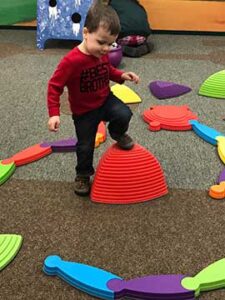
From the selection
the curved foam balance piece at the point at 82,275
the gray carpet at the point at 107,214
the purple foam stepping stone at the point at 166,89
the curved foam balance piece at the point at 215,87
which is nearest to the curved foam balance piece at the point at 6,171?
the gray carpet at the point at 107,214

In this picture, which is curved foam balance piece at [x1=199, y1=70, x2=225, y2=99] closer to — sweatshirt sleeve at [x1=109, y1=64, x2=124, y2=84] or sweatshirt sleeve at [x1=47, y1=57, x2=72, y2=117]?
sweatshirt sleeve at [x1=109, y1=64, x2=124, y2=84]

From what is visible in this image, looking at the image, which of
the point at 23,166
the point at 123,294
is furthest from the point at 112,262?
the point at 23,166

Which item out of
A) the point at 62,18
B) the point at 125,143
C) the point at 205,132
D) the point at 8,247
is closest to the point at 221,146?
the point at 205,132

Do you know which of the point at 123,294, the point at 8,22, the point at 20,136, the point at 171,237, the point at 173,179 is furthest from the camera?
the point at 8,22

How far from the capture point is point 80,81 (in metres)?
1.03

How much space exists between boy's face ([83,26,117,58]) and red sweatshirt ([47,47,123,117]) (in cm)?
3

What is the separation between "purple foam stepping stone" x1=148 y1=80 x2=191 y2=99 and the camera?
175cm

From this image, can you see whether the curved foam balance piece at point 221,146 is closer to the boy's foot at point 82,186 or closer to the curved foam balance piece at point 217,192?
the curved foam balance piece at point 217,192

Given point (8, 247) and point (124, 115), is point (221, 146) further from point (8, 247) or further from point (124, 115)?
point (8, 247)

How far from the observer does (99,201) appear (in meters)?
1.12

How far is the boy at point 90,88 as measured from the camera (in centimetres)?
97

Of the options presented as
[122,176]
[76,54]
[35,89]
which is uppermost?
[76,54]

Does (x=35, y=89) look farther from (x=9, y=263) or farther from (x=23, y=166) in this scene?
(x=9, y=263)

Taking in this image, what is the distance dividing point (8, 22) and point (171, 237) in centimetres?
211
